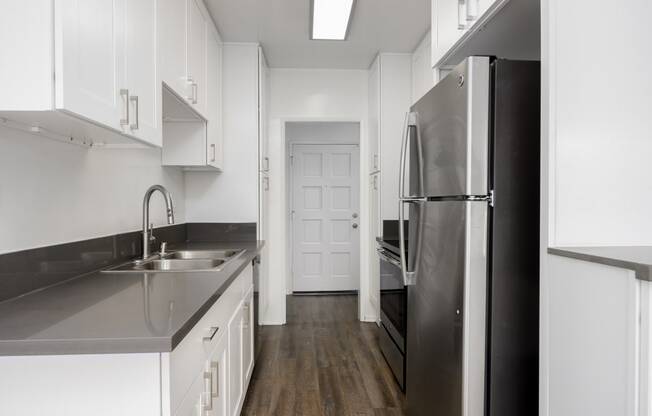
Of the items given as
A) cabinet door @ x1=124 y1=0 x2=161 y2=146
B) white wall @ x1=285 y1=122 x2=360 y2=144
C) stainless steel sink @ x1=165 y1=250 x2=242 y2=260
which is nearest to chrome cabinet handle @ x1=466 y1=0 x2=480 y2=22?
cabinet door @ x1=124 y1=0 x2=161 y2=146

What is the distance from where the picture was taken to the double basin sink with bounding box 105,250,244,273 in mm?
1846

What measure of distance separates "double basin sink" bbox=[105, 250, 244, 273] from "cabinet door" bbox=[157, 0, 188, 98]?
85 cm

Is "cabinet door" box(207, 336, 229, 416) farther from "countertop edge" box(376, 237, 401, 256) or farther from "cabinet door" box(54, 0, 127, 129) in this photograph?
"countertop edge" box(376, 237, 401, 256)

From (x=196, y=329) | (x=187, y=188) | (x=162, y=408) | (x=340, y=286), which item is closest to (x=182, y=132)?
(x=187, y=188)

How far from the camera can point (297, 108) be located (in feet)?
12.7

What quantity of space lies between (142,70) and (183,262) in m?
1.10

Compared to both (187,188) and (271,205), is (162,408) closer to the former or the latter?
(187,188)

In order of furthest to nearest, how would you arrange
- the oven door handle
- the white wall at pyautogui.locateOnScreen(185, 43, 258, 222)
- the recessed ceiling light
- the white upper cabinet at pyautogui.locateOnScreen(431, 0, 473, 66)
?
the white wall at pyautogui.locateOnScreen(185, 43, 258, 222), the recessed ceiling light, the oven door handle, the white upper cabinet at pyautogui.locateOnScreen(431, 0, 473, 66)

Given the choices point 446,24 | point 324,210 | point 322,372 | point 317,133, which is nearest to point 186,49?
point 446,24

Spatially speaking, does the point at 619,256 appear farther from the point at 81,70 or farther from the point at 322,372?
the point at 322,372

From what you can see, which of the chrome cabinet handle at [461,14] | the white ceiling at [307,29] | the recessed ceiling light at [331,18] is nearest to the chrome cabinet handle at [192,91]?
the white ceiling at [307,29]

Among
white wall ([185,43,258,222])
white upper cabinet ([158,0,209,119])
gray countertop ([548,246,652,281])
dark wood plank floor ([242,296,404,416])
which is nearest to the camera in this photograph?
gray countertop ([548,246,652,281])

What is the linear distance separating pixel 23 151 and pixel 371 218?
2915mm

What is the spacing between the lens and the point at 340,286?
204 inches
